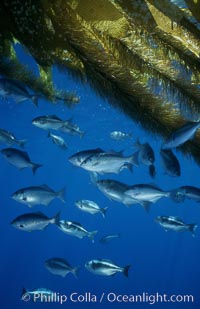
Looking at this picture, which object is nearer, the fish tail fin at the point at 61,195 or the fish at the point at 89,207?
the fish tail fin at the point at 61,195

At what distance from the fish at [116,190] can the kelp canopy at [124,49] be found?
106 inches

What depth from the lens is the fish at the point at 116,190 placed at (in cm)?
599

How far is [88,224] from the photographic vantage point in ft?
343

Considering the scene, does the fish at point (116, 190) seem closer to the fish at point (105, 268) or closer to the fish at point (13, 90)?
the fish at point (105, 268)

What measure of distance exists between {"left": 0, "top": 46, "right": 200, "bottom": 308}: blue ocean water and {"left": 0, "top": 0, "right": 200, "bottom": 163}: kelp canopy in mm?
198

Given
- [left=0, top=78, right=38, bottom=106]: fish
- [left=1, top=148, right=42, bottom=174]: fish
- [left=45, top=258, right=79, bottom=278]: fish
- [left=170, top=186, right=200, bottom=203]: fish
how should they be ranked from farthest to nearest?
1. [left=45, top=258, right=79, bottom=278]: fish
2. [left=1, top=148, right=42, bottom=174]: fish
3. [left=170, top=186, right=200, bottom=203]: fish
4. [left=0, top=78, right=38, bottom=106]: fish

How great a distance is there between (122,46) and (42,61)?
732 millimetres

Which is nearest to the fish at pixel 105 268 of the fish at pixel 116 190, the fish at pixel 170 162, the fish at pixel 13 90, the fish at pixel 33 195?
the fish at pixel 33 195

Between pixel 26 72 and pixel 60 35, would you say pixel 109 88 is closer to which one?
pixel 60 35

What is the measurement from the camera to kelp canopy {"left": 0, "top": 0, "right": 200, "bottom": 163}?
2681 mm

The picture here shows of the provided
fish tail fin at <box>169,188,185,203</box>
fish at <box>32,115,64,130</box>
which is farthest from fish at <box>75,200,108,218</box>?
fish tail fin at <box>169,188,185,203</box>

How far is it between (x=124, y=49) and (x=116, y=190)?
335 cm

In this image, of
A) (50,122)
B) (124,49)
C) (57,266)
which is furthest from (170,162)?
(57,266)

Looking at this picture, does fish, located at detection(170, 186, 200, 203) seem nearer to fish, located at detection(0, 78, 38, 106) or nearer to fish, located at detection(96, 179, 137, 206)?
fish, located at detection(96, 179, 137, 206)
